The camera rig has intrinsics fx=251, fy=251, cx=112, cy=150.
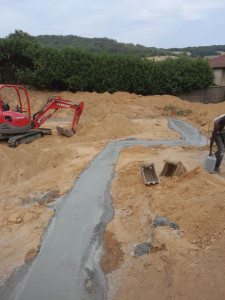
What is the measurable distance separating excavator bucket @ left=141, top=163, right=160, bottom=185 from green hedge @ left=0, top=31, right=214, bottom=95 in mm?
12798

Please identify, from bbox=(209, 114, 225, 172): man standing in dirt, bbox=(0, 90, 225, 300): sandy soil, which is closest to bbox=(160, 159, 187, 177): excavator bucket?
bbox=(0, 90, 225, 300): sandy soil

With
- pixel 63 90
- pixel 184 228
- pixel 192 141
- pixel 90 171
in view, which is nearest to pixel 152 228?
pixel 184 228

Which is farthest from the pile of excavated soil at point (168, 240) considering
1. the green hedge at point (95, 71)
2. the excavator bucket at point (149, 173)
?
the green hedge at point (95, 71)

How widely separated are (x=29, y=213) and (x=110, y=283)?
7.22 feet

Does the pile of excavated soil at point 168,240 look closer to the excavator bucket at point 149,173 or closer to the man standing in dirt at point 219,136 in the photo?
the excavator bucket at point 149,173

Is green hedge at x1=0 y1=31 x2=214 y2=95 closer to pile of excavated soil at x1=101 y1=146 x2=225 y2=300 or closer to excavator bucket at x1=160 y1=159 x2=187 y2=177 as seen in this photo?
excavator bucket at x1=160 y1=159 x2=187 y2=177

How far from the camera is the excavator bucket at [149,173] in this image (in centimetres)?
545

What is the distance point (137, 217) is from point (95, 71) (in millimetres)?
14601

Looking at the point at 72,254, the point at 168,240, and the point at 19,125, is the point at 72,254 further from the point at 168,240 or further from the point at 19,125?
the point at 19,125

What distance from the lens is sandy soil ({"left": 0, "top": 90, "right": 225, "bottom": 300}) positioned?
9.46 feet

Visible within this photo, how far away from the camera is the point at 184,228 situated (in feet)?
11.9

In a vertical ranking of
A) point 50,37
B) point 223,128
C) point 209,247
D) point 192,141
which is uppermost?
point 50,37

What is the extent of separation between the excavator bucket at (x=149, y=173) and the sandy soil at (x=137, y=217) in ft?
0.62

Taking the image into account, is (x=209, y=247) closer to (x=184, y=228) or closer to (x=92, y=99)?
(x=184, y=228)
